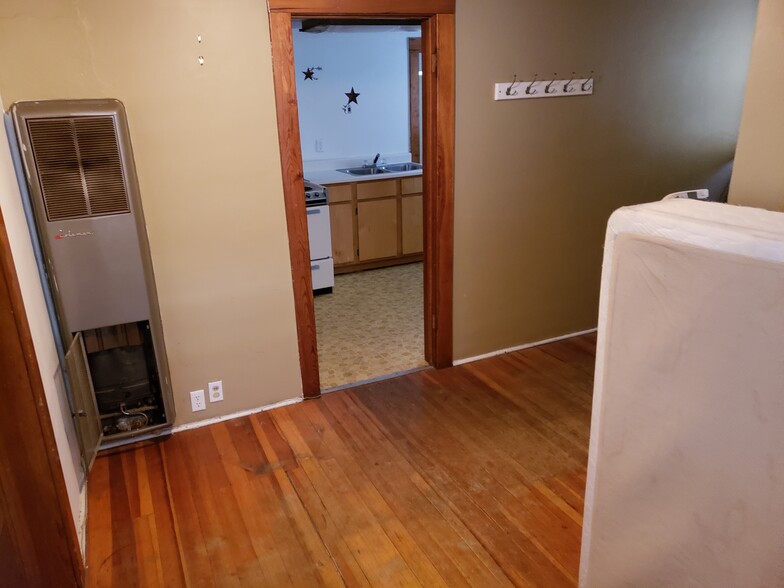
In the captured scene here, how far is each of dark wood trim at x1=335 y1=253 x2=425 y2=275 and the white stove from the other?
1.68ft

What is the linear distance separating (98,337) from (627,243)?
2269 mm

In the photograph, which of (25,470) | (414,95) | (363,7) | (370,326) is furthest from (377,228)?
(25,470)

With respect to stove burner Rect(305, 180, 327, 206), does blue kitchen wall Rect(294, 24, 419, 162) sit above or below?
above

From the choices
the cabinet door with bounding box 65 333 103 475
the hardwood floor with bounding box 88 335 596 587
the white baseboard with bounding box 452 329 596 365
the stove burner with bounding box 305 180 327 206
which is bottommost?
the hardwood floor with bounding box 88 335 596 587

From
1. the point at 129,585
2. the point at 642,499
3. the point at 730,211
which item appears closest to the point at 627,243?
the point at 730,211

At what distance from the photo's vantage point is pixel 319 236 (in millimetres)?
4793

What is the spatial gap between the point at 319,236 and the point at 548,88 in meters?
2.24

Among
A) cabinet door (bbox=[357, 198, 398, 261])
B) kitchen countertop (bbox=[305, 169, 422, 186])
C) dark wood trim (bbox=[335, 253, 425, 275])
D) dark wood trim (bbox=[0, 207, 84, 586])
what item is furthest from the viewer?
dark wood trim (bbox=[335, 253, 425, 275])

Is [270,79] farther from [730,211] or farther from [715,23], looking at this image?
[715,23]

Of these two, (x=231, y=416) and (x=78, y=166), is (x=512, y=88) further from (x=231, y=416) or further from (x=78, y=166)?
(x=231, y=416)

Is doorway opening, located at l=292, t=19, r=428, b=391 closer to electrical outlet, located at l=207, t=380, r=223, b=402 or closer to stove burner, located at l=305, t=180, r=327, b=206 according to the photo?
stove burner, located at l=305, t=180, r=327, b=206

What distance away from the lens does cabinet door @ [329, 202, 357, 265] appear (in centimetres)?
520

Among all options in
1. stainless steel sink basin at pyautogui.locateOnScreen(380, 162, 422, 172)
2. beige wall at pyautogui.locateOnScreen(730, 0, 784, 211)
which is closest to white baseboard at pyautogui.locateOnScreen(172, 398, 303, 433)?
beige wall at pyautogui.locateOnScreen(730, 0, 784, 211)

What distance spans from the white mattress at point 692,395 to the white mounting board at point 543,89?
2236 millimetres
